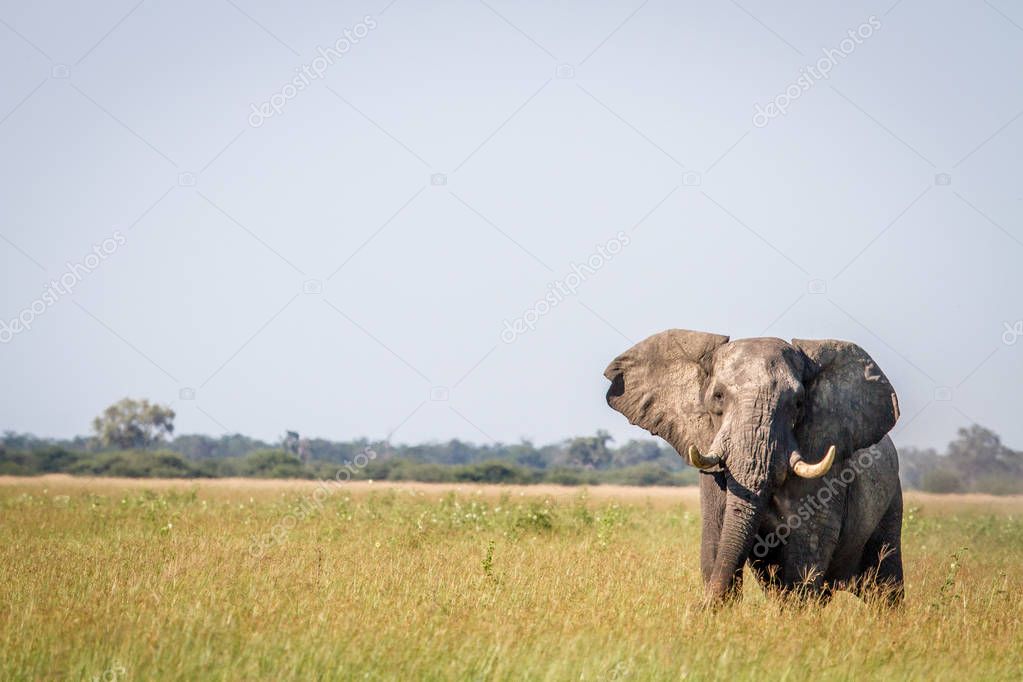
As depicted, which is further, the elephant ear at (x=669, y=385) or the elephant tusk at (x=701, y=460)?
the elephant ear at (x=669, y=385)

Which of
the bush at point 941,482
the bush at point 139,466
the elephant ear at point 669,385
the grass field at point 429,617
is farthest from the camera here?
the bush at point 139,466

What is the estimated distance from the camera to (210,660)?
7828mm

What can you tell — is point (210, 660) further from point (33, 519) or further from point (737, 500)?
point (33, 519)

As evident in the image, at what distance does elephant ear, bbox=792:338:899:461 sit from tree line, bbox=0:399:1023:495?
10.9 m

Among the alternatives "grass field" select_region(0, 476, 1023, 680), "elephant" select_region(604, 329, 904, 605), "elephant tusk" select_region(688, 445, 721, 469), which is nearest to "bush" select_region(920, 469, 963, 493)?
"grass field" select_region(0, 476, 1023, 680)

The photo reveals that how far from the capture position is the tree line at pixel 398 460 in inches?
1780

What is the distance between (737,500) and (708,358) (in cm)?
152

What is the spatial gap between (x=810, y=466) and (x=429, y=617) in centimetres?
341

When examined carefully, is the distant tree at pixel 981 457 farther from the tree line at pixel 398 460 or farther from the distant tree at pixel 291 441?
the distant tree at pixel 291 441

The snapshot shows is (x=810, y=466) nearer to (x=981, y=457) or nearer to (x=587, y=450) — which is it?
(x=981, y=457)

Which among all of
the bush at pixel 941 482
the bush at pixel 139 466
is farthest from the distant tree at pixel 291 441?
the bush at pixel 941 482

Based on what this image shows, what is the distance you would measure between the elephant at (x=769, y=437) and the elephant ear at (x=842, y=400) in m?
0.01

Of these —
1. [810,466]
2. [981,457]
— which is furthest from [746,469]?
[981,457]

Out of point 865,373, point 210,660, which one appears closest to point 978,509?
point 865,373
